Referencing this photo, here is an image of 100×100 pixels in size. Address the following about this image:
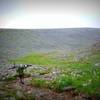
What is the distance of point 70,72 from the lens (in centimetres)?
427

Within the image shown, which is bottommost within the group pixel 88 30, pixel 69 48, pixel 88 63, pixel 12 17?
pixel 88 63

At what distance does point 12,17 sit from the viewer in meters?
Result: 4.68

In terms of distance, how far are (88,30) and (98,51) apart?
47 centimetres

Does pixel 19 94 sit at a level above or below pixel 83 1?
below

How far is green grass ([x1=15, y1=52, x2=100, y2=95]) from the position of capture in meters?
4.09

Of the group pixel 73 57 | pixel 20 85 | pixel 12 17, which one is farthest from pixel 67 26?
pixel 20 85

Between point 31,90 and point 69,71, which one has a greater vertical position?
point 69,71

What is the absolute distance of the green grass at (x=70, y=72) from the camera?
4.09 m

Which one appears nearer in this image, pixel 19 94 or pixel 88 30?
pixel 19 94

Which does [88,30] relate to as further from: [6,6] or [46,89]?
[6,6]

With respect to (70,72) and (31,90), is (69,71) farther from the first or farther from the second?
(31,90)

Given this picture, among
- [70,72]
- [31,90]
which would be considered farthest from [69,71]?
[31,90]

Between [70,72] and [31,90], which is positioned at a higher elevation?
[70,72]

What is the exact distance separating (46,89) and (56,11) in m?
1.53
